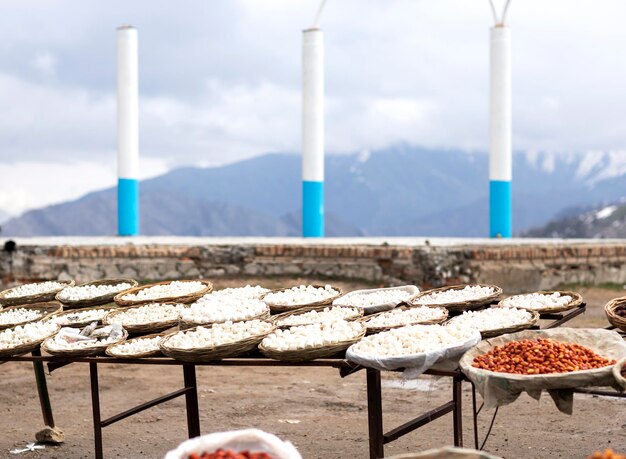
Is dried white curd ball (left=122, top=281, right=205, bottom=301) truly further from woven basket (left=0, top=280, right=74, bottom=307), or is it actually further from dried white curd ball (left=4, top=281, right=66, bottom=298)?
dried white curd ball (left=4, top=281, right=66, bottom=298)

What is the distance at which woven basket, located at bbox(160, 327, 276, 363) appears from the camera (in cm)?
436

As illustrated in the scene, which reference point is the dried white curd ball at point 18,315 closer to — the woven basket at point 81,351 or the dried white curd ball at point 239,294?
the woven basket at point 81,351

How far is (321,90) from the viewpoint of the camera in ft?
46.5

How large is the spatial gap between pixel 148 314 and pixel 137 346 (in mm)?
658

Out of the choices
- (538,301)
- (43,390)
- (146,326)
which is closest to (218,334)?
(146,326)

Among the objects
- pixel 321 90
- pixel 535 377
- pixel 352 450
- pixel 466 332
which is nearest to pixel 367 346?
pixel 466 332

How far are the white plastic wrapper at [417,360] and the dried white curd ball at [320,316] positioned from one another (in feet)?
2.55

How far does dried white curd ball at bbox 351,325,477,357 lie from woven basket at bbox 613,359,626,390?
74cm

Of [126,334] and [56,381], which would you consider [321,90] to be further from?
[126,334]

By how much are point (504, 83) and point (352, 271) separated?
4.32 meters

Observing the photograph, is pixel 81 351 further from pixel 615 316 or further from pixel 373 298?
pixel 615 316

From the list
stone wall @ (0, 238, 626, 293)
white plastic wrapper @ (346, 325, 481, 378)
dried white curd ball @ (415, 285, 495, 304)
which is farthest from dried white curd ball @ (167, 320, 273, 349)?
stone wall @ (0, 238, 626, 293)

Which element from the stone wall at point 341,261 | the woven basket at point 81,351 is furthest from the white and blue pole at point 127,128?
the woven basket at point 81,351

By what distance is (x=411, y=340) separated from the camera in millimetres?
4227
